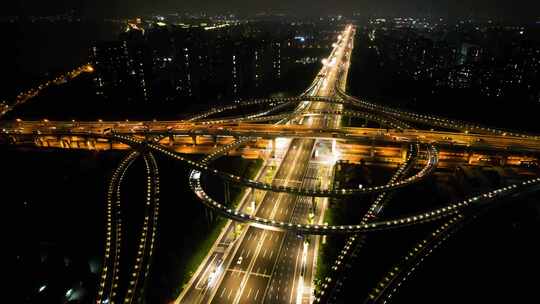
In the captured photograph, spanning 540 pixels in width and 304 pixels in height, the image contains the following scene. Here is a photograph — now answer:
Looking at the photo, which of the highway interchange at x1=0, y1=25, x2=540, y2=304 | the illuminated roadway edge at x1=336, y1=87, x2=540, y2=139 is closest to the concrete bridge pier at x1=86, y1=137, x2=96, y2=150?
the highway interchange at x1=0, y1=25, x2=540, y2=304

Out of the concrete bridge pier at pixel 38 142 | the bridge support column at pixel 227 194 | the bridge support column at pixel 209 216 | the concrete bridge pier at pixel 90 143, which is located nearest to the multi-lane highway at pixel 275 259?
the bridge support column at pixel 227 194

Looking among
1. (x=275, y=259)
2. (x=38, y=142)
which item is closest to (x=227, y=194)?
(x=275, y=259)

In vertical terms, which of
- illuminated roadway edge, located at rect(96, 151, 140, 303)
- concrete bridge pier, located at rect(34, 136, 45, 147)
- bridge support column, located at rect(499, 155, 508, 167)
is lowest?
illuminated roadway edge, located at rect(96, 151, 140, 303)

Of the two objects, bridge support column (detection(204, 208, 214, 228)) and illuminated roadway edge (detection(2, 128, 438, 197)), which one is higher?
illuminated roadway edge (detection(2, 128, 438, 197))

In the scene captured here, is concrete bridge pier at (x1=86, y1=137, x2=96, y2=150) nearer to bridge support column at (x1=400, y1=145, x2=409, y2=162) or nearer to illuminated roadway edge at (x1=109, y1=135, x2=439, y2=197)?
illuminated roadway edge at (x1=109, y1=135, x2=439, y2=197)

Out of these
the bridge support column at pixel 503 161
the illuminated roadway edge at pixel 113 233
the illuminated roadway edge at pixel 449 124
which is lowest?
the illuminated roadway edge at pixel 113 233

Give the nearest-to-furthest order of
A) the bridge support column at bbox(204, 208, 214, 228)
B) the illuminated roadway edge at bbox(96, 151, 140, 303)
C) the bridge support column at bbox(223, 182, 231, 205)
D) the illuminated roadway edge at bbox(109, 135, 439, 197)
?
the illuminated roadway edge at bbox(96, 151, 140, 303) → the illuminated roadway edge at bbox(109, 135, 439, 197) → the bridge support column at bbox(204, 208, 214, 228) → the bridge support column at bbox(223, 182, 231, 205)

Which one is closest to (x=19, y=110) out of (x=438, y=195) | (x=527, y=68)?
(x=438, y=195)

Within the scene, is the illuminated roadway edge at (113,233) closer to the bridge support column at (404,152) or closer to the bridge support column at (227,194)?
the bridge support column at (227,194)

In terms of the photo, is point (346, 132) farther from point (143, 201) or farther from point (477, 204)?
point (143, 201)

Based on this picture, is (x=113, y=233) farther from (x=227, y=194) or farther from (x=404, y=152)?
(x=404, y=152)

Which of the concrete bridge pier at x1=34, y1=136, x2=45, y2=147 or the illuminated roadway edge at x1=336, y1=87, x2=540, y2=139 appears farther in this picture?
the concrete bridge pier at x1=34, y1=136, x2=45, y2=147
